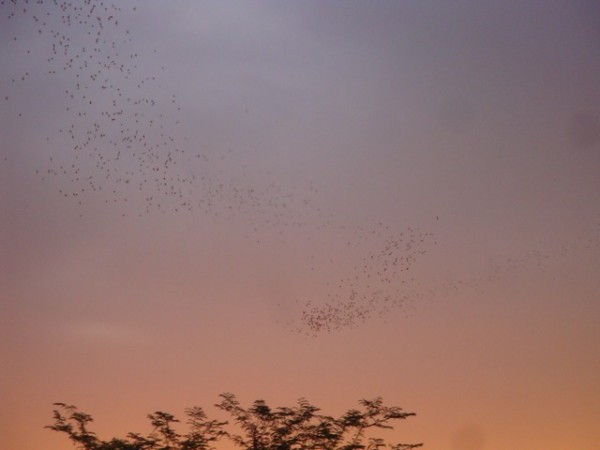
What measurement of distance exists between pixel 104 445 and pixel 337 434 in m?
6.93

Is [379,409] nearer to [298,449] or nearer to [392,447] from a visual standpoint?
[392,447]

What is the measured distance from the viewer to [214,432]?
2403 centimetres

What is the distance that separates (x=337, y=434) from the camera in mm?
23734

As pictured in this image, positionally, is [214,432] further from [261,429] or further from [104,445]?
[104,445]

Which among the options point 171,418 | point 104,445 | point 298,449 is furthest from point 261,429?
point 104,445

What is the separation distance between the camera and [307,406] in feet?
79.5

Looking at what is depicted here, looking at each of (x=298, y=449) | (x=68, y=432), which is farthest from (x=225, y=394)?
(x=68, y=432)

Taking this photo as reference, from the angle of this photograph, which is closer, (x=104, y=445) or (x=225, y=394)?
(x=104, y=445)

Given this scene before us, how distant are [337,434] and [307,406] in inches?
50.0

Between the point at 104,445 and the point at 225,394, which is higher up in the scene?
the point at 225,394

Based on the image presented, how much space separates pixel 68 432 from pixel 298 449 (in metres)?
6.90

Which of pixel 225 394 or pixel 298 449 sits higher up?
pixel 225 394

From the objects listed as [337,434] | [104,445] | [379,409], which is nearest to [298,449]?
[337,434]

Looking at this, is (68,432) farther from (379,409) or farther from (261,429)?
(379,409)
